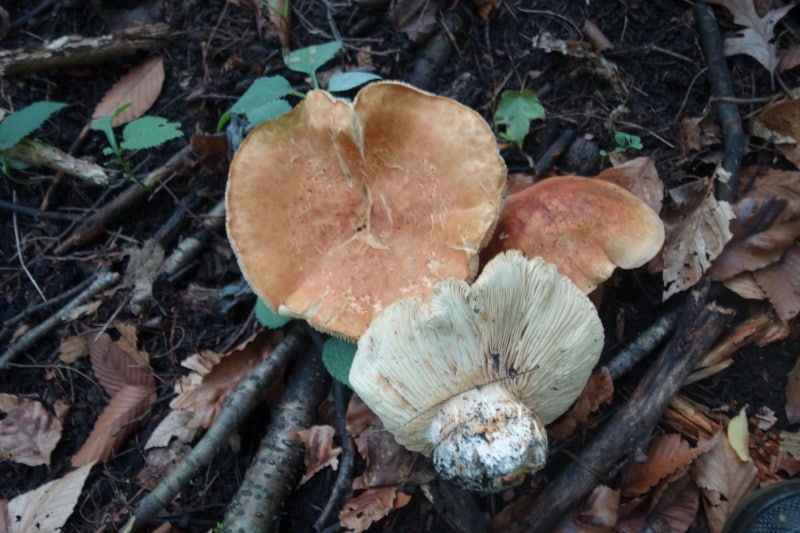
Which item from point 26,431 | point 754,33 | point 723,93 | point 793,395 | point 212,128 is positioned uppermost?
point 754,33

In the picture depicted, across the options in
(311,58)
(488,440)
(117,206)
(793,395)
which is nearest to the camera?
(488,440)

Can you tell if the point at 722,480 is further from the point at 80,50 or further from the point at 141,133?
the point at 80,50

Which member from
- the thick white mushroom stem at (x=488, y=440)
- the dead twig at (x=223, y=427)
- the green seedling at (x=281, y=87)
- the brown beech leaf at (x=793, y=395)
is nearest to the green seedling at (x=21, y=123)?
the green seedling at (x=281, y=87)

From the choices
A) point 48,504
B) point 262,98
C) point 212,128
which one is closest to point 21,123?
point 212,128

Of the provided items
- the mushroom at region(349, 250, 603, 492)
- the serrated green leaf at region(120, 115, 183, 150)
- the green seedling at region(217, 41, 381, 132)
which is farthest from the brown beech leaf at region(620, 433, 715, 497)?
the serrated green leaf at region(120, 115, 183, 150)

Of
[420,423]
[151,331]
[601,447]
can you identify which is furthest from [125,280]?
[601,447]

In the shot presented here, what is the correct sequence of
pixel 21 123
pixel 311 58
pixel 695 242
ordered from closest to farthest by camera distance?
pixel 695 242 → pixel 311 58 → pixel 21 123
